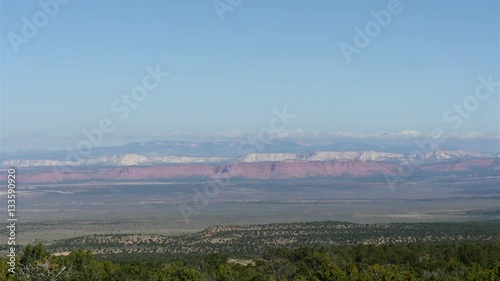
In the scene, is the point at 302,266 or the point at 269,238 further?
the point at 269,238

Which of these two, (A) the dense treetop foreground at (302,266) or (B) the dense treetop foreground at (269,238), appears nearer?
(A) the dense treetop foreground at (302,266)

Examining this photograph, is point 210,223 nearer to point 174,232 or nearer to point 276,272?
point 174,232

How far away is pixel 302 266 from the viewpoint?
43156 millimetres

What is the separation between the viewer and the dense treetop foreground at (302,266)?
33156 millimetres

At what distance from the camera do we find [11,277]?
3166 centimetres

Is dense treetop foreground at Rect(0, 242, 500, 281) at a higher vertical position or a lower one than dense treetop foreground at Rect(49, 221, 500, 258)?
higher

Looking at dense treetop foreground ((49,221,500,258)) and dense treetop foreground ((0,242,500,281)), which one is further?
dense treetop foreground ((49,221,500,258))

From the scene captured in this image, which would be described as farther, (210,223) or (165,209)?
(165,209)

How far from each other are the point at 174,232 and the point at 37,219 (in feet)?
123

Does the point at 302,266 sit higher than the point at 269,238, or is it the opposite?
the point at 302,266

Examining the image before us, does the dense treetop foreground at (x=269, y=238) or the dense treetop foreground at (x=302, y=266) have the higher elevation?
the dense treetop foreground at (x=302, y=266)

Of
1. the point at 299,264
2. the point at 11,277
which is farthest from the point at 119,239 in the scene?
the point at 11,277

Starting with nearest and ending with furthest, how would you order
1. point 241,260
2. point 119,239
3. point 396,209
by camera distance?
point 241,260
point 119,239
point 396,209

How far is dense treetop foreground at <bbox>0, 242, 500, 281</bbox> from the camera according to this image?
33156 millimetres
